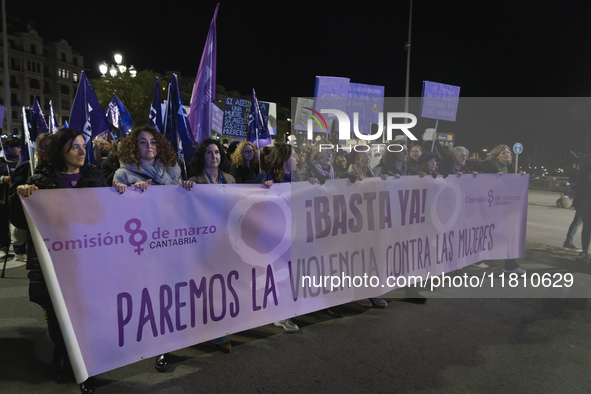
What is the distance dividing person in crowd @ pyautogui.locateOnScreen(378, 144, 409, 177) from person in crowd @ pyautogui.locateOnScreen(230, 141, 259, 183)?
182 cm

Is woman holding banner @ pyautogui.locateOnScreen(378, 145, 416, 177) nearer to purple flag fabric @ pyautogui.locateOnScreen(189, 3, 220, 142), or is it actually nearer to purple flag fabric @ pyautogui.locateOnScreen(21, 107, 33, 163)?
purple flag fabric @ pyautogui.locateOnScreen(189, 3, 220, 142)

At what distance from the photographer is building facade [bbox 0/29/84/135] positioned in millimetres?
64500

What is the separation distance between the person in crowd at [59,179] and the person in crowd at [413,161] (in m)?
4.23

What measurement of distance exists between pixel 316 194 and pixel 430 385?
1.99 metres

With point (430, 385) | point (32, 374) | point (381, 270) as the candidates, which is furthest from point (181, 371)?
point (381, 270)

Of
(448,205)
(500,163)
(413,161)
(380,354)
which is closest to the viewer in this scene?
(380,354)

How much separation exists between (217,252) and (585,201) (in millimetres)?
6811

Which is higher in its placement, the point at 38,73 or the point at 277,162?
the point at 38,73

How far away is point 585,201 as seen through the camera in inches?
284

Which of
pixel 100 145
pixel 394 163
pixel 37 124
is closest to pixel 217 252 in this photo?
pixel 394 163

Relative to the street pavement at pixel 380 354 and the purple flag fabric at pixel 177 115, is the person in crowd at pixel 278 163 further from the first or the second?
the street pavement at pixel 380 354

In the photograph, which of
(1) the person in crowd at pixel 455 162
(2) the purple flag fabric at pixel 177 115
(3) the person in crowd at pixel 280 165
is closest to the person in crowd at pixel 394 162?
(1) the person in crowd at pixel 455 162

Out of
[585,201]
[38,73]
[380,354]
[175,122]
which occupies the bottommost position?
[380,354]

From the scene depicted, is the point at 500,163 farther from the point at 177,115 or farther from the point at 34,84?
the point at 34,84
